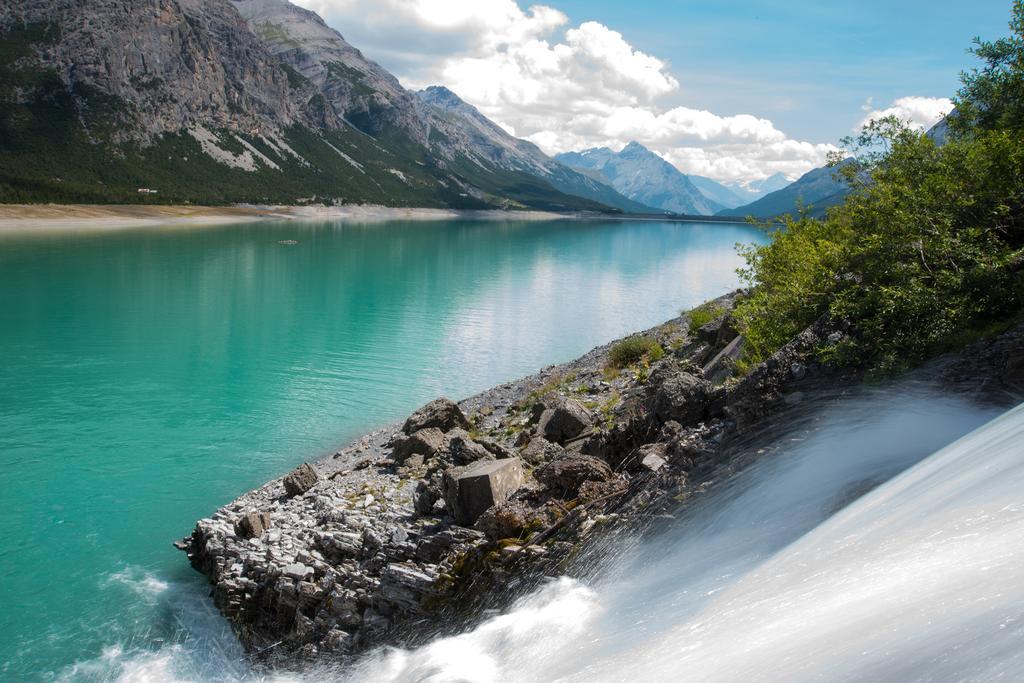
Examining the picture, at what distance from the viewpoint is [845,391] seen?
13633mm

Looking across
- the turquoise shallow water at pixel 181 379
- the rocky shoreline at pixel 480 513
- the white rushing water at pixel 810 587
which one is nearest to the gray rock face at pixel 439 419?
the rocky shoreline at pixel 480 513

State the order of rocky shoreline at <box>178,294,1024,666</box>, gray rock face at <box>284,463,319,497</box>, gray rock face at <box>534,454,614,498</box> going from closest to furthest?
rocky shoreline at <box>178,294,1024,666</box> < gray rock face at <box>534,454,614,498</box> < gray rock face at <box>284,463,319,497</box>

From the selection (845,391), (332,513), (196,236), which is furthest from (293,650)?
(196,236)

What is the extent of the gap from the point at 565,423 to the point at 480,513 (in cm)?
520

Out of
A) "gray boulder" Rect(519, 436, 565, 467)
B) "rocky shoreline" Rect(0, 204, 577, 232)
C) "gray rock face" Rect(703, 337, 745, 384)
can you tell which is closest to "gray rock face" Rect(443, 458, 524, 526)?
"gray boulder" Rect(519, 436, 565, 467)

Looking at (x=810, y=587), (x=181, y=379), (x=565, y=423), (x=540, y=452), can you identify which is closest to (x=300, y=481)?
(x=540, y=452)

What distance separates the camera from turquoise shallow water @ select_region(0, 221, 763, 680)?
15148 mm

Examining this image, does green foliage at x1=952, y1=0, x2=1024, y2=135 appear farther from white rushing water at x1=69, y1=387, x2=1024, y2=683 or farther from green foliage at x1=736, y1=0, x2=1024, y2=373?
white rushing water at x1=69, y1=387, x2=1024, y2=683

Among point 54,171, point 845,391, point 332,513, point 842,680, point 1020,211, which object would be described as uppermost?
point 54,171

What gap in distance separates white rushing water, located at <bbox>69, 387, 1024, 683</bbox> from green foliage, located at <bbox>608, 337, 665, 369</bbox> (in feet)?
49.6

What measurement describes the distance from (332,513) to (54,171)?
621 feet

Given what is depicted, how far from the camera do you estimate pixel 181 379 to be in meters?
33.2

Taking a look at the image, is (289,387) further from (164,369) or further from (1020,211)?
(1020,211)

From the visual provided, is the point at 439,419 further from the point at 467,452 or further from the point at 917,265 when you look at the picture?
the point at 917,265
